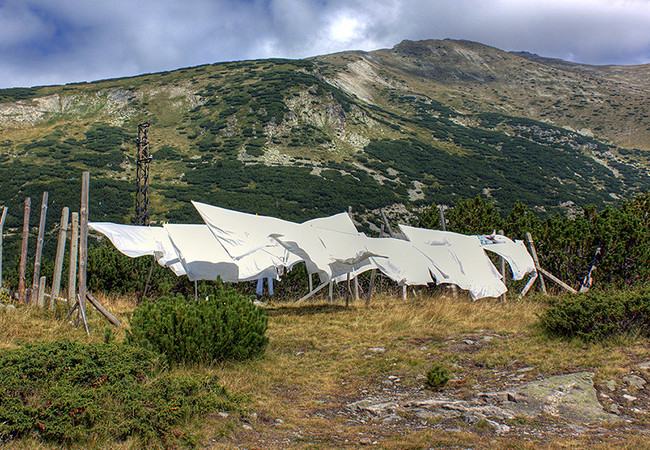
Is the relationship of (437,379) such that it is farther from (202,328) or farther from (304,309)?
(304,309)

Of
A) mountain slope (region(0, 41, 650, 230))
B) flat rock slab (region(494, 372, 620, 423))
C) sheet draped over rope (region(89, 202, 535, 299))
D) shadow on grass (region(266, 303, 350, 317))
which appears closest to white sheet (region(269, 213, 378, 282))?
sheet draped over rope (region(89, 202, 535, 299))

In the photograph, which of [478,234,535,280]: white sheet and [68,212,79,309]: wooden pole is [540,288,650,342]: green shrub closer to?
[478,234,535,280]: white sheet

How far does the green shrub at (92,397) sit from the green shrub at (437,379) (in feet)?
8.97

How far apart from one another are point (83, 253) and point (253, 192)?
162 feet

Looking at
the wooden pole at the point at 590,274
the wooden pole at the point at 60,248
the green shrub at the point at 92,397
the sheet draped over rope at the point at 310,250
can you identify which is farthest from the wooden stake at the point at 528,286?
the wooden pole at the point at 60,248

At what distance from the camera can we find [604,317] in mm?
7891

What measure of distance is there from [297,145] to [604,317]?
7004cm

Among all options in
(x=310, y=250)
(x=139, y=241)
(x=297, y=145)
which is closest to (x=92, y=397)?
(x=310, y=250)

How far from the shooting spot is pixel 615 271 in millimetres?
14109

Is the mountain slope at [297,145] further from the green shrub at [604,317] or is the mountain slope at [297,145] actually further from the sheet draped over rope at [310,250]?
the green shrub at [604,317]

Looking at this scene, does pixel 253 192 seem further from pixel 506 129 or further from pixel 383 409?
pixel 506 129

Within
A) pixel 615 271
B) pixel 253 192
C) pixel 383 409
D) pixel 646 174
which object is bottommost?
pixel 383 409

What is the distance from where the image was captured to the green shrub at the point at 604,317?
7.80 metres

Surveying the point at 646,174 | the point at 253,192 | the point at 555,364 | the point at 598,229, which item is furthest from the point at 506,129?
the point at 555,364
